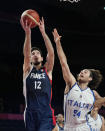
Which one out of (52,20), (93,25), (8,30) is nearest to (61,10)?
(52,20)

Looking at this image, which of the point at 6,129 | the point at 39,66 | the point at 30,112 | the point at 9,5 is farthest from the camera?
the point at 9,5

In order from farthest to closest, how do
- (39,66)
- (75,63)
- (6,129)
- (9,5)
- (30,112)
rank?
(75,63) → (9,5) → (6,129) → (39,66) → (30,112)

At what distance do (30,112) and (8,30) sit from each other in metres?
6.91

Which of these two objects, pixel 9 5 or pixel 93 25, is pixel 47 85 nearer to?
pixel 9 5

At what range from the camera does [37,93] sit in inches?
160

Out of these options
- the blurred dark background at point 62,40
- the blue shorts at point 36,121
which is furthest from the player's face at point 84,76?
the blurred dark background at point 62,40

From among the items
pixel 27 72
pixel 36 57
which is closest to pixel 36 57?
pixel 36 57

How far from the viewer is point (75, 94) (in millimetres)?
4371

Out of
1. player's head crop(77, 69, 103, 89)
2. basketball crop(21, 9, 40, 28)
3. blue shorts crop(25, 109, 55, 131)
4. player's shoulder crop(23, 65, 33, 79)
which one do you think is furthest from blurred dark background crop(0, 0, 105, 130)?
blue shorts crop(25, 109, 55, 131)

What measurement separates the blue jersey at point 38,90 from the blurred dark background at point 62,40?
6.09 meters

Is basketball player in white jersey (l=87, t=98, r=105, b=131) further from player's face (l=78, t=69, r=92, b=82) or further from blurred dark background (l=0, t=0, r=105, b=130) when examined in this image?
blurred dark background (l=0, t=0, r=105, b=130)

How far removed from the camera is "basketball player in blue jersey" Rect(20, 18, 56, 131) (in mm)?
3948

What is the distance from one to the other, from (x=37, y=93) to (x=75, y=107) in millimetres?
647

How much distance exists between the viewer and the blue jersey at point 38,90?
4020mm
